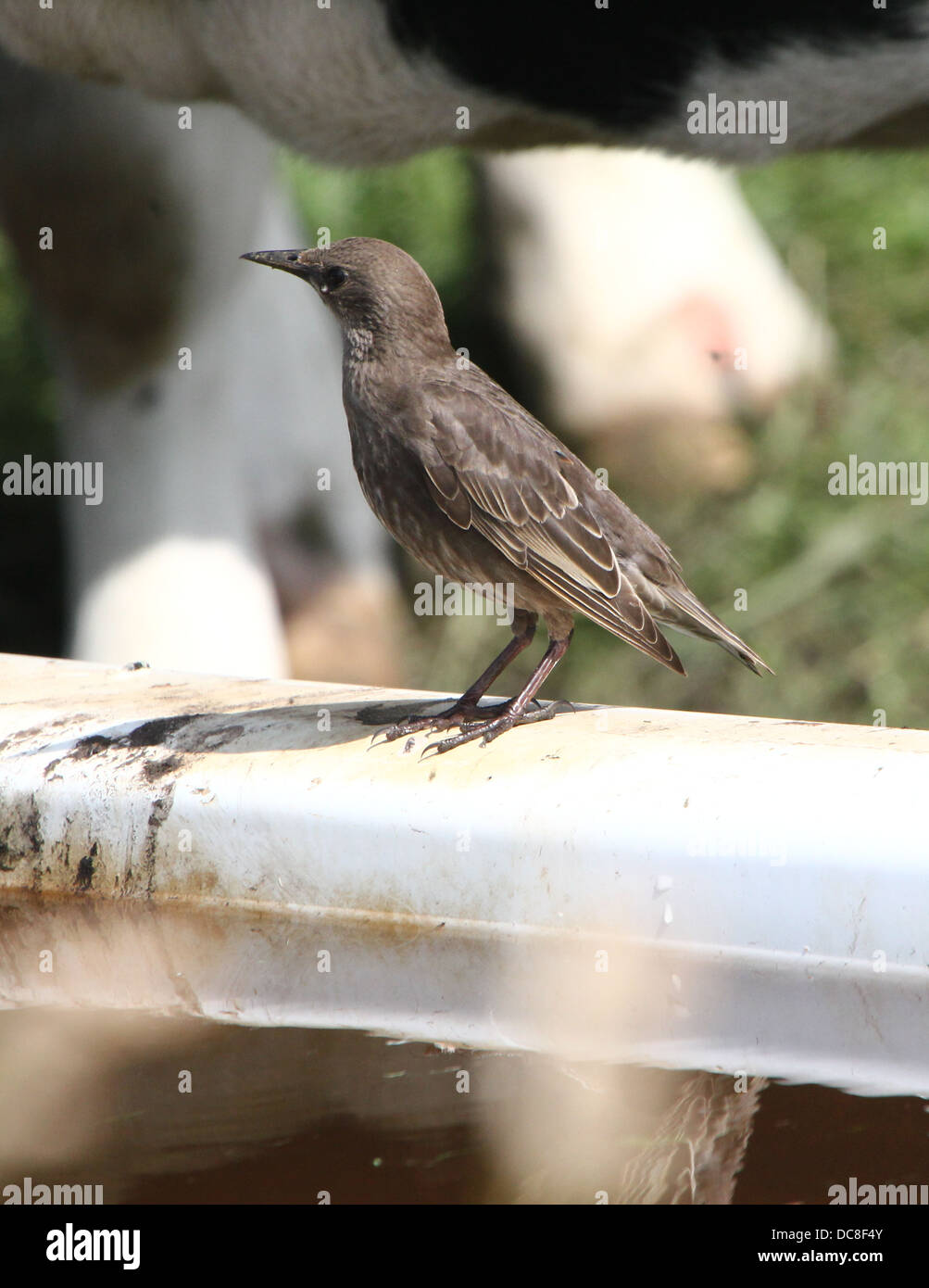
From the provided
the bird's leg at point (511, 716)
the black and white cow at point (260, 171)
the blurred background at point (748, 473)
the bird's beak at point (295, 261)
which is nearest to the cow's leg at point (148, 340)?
the black and white cow at point (260, 171)

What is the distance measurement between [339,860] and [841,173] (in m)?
4.49

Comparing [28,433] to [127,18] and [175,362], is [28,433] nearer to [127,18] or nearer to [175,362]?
[175,362]

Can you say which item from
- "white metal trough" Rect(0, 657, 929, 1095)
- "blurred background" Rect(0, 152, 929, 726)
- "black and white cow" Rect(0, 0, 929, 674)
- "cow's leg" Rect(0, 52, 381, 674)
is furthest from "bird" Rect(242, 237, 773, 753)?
"blurred background" Rect(0, 152, 929, 726)

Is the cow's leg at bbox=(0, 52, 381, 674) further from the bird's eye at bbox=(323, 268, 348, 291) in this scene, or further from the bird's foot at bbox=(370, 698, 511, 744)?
the bird's foot at bbox=(370, 698, 511, 744)

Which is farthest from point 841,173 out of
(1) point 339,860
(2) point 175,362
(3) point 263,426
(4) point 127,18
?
(1) point 339,860

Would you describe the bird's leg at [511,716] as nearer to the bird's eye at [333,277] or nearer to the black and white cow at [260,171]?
the bird's eye at [333,277]

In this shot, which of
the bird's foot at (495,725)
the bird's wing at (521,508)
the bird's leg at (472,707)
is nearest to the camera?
the bird's foot at (495,725)

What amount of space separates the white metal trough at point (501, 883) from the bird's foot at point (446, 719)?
0.04m

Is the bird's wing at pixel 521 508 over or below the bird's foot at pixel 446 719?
over

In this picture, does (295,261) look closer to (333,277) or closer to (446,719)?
(333,277)

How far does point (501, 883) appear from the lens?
1971mm

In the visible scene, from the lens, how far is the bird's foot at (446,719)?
2.26 m

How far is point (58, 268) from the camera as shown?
3.43 metres

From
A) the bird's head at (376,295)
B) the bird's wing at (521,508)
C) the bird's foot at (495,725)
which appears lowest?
the bird's foot at (495,725)
